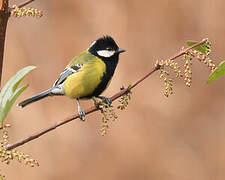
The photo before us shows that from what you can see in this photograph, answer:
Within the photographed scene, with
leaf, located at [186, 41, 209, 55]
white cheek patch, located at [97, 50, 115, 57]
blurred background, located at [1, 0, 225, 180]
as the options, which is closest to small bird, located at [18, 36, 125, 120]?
white cheek patch, located at [97, 50, 115, 57]

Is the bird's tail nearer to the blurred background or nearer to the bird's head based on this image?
the bird's head

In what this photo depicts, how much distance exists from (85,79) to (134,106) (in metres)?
3.48

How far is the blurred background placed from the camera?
6172mm

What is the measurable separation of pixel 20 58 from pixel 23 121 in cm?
91

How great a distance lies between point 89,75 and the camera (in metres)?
2.81

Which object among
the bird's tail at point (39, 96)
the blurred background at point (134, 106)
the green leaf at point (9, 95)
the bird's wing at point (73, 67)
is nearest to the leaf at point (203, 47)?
the green leaf at point (9, 95)

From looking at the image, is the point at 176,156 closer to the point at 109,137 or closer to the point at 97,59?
the point at 109,137

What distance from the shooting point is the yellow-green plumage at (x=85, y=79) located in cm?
278

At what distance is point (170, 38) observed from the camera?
6418 mm

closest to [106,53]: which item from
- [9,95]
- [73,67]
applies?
[73,67]

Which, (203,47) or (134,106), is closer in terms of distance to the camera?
(203,47)

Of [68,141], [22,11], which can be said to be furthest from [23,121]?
[22,11]

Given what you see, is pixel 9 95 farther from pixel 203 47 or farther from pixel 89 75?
pixel 89 75

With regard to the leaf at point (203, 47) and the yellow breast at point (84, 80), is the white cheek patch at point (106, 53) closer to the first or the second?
the yellow breast at point (84, 80)
